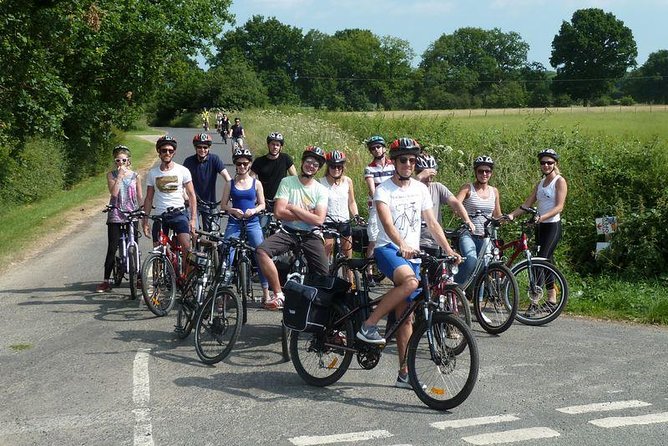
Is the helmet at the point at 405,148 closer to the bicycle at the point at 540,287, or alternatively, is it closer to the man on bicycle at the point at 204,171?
the bicycle at the point at 540,287

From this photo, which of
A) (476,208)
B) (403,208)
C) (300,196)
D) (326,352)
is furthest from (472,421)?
(476,208)

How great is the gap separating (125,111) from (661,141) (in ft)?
76.9

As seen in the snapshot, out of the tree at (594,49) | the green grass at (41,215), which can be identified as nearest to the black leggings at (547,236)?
the green grass at (41,215)

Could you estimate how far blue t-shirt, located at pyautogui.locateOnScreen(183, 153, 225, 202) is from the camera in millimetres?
10859

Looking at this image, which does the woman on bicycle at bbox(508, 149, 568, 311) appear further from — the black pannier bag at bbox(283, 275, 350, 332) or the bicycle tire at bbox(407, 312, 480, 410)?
the bicycle tire at bbox(407, 312, 480, 410)

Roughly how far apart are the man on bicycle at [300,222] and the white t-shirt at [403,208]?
1765mm

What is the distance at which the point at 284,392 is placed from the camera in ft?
22.3

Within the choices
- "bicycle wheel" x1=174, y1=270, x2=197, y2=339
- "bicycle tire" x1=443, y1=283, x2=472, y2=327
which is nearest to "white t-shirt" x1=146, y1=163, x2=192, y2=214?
"bicycle wheel" x1=174, y1=270, x2=197, y2=339

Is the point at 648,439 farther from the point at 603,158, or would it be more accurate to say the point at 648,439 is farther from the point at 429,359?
the point at 603,158

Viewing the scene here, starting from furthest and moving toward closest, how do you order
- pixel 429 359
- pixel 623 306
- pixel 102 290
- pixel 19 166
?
pixel 19 166 → pixel 102 290 → pixel 623 306 → pixel 429 359

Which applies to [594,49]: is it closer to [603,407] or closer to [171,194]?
[171,194]

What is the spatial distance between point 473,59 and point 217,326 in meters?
137

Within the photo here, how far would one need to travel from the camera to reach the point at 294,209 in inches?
332

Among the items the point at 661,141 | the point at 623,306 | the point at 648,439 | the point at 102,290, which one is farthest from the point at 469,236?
the point at 661,141
